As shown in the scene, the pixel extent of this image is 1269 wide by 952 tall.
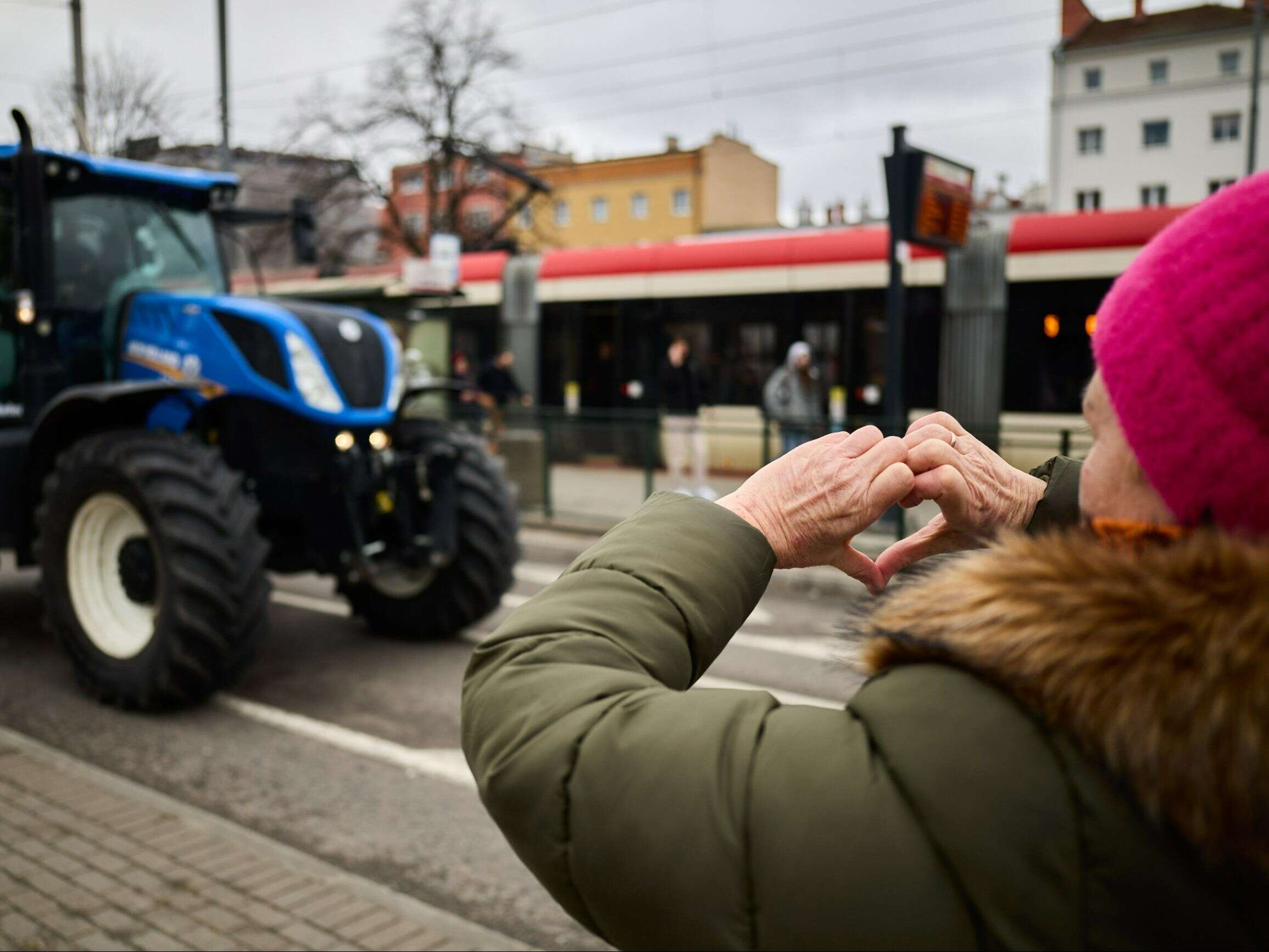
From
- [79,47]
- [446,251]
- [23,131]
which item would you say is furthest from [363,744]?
[79,47]

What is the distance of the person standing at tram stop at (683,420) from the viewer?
37.4ft

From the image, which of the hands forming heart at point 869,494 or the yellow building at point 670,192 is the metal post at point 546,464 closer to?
the hands forming heart at point 869,494

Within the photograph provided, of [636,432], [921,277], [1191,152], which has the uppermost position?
[1191,152]

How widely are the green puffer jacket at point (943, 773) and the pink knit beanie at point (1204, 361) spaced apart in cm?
5

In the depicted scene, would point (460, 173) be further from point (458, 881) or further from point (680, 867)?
point (680, 867)

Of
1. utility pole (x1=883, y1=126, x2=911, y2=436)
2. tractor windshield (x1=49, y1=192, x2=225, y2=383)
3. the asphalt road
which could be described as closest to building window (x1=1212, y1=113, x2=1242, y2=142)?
utility pole (x1=883, y1=126, x2=911, y2=436)

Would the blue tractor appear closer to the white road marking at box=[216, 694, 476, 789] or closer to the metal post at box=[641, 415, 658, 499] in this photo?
the white road marking at box=[216, 694, 476, 789]

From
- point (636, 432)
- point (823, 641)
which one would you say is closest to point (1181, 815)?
point (823, 641)

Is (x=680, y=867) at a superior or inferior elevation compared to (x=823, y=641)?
superior

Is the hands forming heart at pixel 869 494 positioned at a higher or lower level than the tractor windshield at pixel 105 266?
lower

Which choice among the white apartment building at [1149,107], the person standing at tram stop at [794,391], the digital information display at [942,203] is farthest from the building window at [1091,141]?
the digital information display at [942,203]

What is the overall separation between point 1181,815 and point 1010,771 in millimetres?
118

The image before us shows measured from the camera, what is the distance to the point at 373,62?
2836 cm

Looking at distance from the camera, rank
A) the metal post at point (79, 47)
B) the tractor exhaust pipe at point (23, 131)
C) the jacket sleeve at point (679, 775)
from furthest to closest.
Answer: the metal post at point (79, 47), the tractor exhaust pipe at point (23, 131), the jacket sleeve at point (679, 775)
